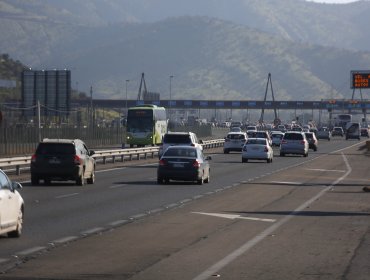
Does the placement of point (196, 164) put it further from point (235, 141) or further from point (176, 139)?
point (235, 141)

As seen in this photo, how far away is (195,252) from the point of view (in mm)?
18297

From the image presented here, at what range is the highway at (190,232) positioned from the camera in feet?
53.2

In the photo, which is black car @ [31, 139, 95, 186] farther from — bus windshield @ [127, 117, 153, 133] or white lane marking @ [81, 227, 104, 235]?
bus windshield @ [127, 117, 153, 133]

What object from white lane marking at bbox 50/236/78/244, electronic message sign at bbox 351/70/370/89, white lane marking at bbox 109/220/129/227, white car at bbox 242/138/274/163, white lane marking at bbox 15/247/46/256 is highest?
electronic message sign at bbox 351/70/370/89

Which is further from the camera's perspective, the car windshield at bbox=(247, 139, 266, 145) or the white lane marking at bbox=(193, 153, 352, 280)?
the car windshield at bbox=(247, 139, 266, 145)

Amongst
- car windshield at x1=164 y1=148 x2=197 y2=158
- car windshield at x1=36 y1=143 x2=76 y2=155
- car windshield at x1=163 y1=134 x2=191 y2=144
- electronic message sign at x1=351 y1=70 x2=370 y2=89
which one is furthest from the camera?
electronic message sign at x1=351 y1=70 x2=370 y2=89

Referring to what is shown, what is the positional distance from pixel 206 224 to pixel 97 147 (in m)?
57.8

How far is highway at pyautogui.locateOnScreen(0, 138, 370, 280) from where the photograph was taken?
53.2 ft

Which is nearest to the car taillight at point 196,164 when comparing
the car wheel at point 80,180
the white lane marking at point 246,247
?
the car wheel at point 80,180

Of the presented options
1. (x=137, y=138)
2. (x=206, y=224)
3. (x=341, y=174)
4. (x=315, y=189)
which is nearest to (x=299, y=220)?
(x=206, y=224)

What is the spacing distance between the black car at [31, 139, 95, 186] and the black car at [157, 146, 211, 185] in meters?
2.81

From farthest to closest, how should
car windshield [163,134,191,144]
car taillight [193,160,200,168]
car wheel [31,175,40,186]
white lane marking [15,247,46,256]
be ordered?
car windshield [163,134,191,144]
car taillight [193,160,200,168]
car wheel [31,175,40,186]
white lane marking [15,247,46,256]

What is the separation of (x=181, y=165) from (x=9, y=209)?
63.8 feet

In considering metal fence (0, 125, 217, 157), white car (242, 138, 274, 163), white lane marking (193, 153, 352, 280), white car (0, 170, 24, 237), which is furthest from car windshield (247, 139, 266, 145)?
white car (0, 170, 24, 237)
